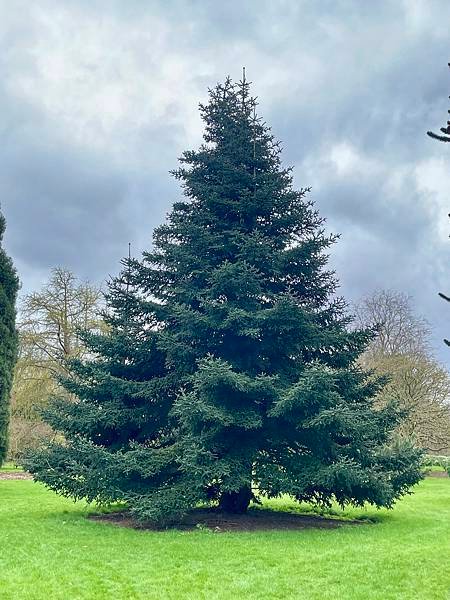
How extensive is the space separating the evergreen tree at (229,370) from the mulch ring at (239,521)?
0.46m

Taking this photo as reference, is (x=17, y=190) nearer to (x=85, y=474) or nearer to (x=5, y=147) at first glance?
(x=5, y=147)

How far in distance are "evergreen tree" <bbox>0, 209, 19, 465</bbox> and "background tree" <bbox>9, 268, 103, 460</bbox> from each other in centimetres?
889

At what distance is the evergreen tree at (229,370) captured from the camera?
9.75 meters

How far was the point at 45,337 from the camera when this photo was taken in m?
28.0

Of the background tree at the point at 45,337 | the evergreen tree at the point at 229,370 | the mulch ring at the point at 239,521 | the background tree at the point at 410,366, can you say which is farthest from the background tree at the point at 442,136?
the background tree at the point at 410,366

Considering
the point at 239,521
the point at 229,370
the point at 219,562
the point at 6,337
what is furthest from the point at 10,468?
the point at 219,562

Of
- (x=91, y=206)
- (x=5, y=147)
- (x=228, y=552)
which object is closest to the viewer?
(x=228, y=552)

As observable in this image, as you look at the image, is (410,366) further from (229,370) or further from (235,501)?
(229,370)

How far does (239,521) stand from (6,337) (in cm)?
1014

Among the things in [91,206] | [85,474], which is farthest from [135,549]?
[91,206]

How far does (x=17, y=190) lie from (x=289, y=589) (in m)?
21.3

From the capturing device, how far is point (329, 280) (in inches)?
474

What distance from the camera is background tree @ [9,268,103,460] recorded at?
26.5m

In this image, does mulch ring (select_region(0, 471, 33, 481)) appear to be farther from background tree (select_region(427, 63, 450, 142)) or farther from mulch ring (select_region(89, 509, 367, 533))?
background tree (select_region(427, 63, 450, 142))
